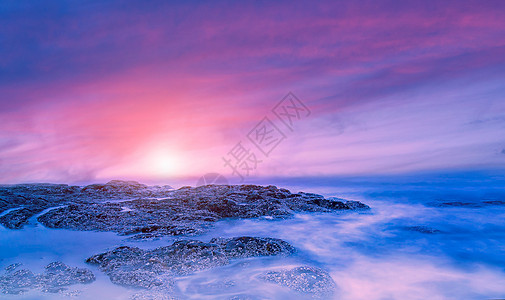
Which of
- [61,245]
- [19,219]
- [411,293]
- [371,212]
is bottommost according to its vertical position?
[411,293]

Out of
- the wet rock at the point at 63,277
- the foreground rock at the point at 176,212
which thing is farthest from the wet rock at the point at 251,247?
the wet rock at the point at 63,277

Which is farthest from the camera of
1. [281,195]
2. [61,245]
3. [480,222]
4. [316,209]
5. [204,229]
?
[281,195]

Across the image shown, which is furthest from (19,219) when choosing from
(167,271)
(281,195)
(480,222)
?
(480,222)

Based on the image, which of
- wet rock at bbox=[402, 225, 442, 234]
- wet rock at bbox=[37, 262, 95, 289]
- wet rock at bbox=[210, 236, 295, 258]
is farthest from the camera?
wet rock at bbox=[402, 225, 442, 234]

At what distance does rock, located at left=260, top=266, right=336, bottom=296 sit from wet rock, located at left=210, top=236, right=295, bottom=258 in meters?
1.28

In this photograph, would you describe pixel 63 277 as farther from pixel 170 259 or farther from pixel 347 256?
pixel 347 256

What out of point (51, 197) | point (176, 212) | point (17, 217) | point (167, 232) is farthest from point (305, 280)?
point (51, 197)

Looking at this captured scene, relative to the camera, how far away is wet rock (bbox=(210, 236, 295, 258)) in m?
7.60

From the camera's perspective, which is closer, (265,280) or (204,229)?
(265,280)

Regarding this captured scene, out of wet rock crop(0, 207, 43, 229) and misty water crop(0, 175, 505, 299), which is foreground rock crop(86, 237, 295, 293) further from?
wet rock crop(0, 207, 43, 229)

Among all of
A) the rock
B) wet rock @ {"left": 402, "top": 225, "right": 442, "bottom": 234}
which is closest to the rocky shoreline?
the rock

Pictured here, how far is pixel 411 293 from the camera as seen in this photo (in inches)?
236

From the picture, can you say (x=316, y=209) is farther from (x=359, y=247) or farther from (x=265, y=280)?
(x=265, y=280)

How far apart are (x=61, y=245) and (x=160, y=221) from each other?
3.80 meters
